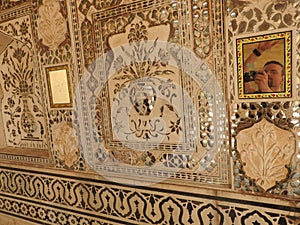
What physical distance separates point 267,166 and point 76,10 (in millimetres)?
696

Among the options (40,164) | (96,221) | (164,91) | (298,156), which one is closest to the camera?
(298,156)

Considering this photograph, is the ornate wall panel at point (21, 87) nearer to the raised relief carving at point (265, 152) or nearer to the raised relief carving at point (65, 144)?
the raised relief carving at point (65, 144)

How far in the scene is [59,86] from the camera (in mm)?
822

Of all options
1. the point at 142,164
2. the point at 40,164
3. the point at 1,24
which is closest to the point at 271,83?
the point at 142,164

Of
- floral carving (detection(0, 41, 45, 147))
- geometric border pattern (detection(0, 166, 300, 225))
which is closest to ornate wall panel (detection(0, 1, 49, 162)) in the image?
floral carving (detection(0, 41, 45, 147))

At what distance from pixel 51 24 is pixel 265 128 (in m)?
0.73

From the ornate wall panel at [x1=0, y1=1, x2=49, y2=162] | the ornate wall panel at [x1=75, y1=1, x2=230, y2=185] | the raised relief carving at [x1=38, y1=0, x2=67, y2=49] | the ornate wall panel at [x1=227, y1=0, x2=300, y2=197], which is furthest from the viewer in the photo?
the ornate wall panel at [x1=0, y1=1, x2=49, y2=162]

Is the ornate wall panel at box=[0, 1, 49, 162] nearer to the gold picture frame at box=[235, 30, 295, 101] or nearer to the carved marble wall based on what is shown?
the carved marble wall

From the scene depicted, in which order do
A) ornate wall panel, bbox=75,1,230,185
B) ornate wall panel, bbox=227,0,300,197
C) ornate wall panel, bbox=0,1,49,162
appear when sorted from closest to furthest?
ornate wall panel, bbox=227,0,300,197 → ornate wall panel, bbox=75,1,230,185 → ornate wall panel, bbox=0,1,49,162

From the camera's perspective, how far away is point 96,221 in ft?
2.69

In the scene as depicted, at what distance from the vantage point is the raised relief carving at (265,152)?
515 mm

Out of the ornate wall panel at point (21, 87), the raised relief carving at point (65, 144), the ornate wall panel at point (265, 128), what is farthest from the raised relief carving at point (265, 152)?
the ornate wall panel at point (21, 87)

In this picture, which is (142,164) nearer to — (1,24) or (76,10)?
(76,10)

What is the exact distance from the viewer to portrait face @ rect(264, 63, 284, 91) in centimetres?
50
